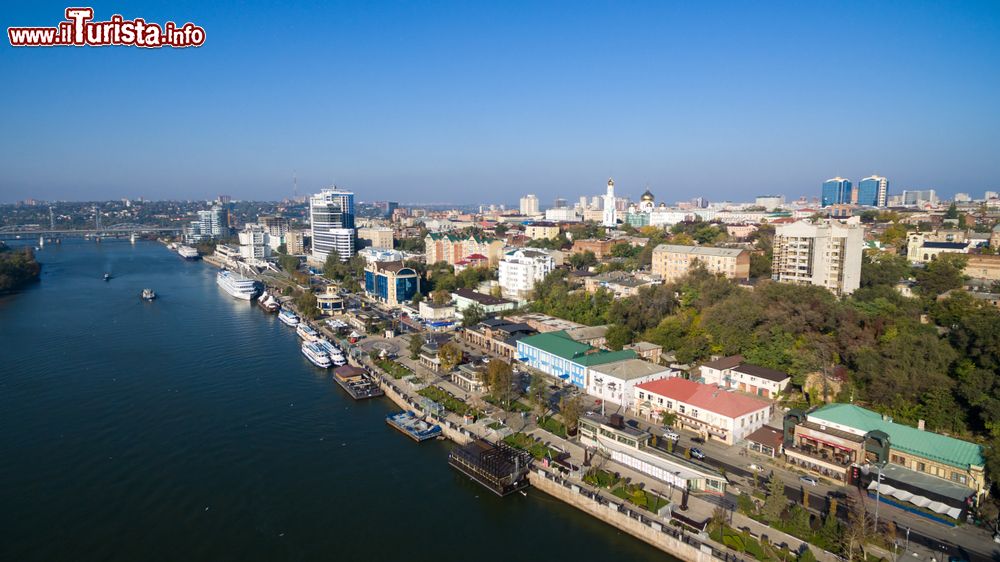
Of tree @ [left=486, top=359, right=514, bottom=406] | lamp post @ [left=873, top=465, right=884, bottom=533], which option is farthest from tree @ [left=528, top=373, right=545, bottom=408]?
lamp post @ [left=873, top=465, right=884, bottom=533]

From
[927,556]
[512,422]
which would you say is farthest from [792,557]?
[512,422]

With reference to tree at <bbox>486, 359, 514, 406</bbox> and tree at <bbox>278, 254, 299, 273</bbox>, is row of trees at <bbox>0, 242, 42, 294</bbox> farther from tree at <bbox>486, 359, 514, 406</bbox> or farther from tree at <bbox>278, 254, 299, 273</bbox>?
tree at <bbox>486, 359, 514, 406</bbox>

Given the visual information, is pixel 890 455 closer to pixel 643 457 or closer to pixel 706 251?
pixel 643 457

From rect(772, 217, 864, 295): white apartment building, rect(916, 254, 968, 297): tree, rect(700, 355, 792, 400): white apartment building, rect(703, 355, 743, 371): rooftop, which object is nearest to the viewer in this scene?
rect(700, 355, 792, 400): white apartment building

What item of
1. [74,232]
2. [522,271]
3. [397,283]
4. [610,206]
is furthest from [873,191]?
[74,232]

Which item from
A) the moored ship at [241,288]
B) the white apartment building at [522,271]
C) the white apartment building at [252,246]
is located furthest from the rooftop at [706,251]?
the white apartment building at [252,246]

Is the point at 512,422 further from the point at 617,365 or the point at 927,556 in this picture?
the point at 927,556
